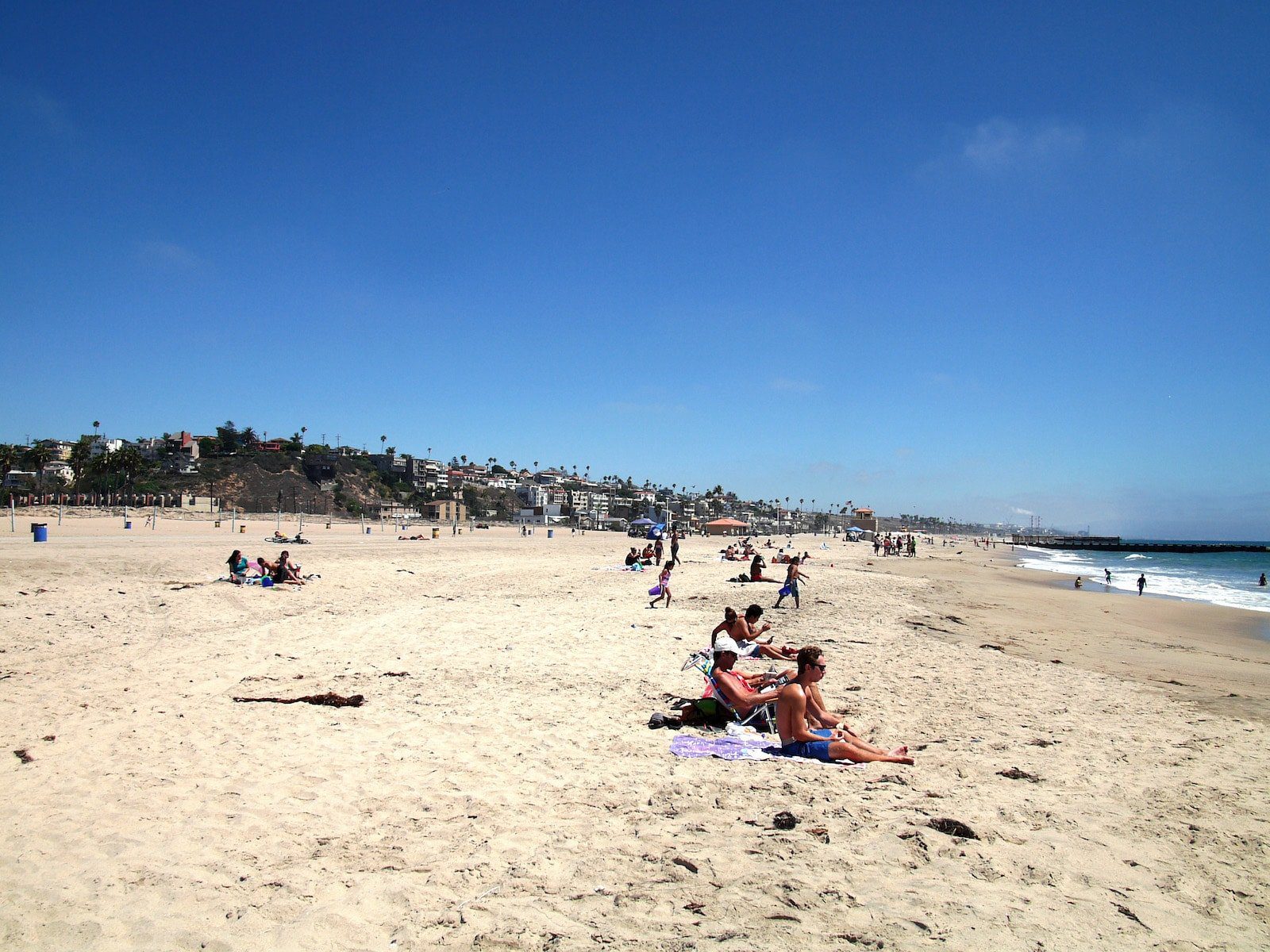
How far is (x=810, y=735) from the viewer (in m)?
5.41

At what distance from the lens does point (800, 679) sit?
5.70 metres

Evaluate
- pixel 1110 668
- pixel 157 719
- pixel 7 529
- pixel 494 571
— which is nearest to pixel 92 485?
pixel 7 529

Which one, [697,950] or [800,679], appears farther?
[800,679]

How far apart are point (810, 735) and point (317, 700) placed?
15.1 ft

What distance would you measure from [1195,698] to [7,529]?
39765 mm

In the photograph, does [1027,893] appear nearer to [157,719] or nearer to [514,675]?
[514,675]

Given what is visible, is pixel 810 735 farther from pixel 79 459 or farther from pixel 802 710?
pixel 79 459

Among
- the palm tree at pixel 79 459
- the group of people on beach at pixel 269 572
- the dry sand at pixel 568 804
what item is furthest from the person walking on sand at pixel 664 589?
the palm tree at pixel 79 459

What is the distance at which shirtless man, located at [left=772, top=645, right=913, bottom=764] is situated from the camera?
5277 millimetres

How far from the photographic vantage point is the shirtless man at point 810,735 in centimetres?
528

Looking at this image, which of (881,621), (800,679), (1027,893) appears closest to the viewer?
(1027,893)

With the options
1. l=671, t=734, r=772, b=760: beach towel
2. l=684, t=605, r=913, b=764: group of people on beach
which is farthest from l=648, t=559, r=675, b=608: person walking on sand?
l=671, t=734, r=772, b=760: beach towel

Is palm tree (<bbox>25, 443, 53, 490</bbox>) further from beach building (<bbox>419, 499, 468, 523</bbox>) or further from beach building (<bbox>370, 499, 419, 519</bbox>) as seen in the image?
beach building (<bbox>419, 499, 468, 523</bbox>)

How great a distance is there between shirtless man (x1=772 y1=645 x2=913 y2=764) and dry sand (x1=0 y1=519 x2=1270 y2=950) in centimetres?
21
